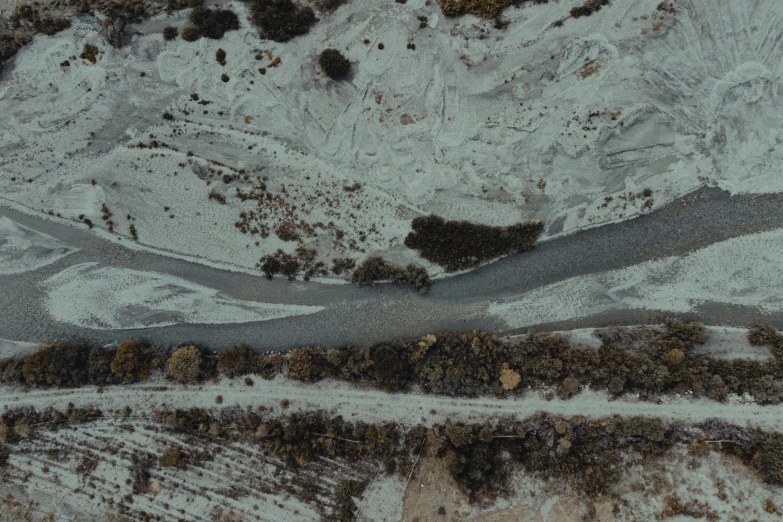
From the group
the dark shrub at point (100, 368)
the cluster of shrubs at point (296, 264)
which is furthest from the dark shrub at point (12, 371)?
the cluster of shrubs at point (296, 264)

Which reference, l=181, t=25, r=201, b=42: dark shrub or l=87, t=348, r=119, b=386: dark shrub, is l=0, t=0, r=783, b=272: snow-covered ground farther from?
l=87, t=348, r=119, b=386: dark shrub

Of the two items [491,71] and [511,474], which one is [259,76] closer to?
[491,71]

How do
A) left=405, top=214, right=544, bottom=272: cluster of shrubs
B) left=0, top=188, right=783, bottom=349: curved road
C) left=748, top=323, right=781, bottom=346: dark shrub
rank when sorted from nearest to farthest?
left=748, top=323, right=781, bottom=346: dark shrub → left=0, top=188, right=783, bottom=349: curved road → left=405, top=214, right=544, bottom=272: cluster of shrubs

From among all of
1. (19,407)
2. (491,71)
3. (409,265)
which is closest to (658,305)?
(409,265)

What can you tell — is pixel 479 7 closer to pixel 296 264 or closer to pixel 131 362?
pixel 296 264

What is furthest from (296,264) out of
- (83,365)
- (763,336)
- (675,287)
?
(763,336)

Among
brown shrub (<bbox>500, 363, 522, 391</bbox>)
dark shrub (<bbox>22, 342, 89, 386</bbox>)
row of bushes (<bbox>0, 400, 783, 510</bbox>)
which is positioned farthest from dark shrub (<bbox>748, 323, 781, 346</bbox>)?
dark shrub (<bbox>22, 342, 89, 386</bbox>)
